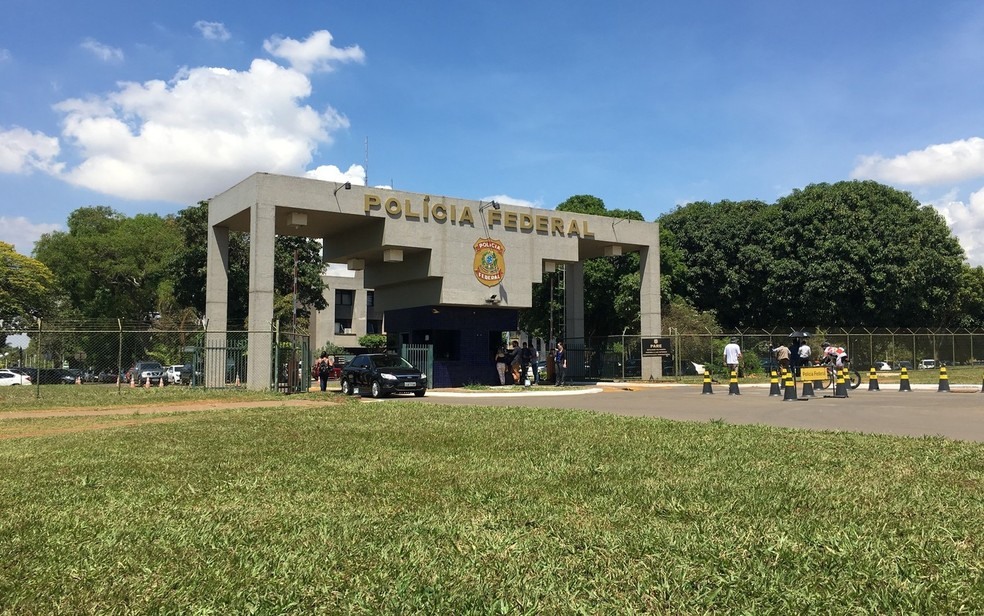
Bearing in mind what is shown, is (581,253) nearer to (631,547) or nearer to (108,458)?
(108,458)

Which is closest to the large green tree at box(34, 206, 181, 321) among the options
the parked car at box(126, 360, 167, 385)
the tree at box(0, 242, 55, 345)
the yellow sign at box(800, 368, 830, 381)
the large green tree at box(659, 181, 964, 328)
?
the tree at box(0, 242, 55, 345)

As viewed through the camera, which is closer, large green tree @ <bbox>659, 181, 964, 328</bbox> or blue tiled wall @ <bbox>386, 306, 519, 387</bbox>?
blue tiled wall @ <bbox>386, 306, 519, 387</bbox>

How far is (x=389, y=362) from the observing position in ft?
80.1

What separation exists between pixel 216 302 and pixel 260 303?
406 cm

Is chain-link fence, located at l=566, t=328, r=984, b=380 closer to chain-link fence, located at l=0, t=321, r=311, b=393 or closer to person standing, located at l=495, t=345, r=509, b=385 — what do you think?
person standing, located at l=495, t=345, r=509, b=385

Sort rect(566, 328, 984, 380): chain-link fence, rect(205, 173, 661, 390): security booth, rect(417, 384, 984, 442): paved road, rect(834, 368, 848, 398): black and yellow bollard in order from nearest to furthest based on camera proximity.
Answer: rect(417, 384, 984, 442): paved road
rect(834, 368, 848, 398): black and yellow bollard
rect(205, 173, 661, 390): security booth
rect(566, 328, 984, 380): chain-link fence

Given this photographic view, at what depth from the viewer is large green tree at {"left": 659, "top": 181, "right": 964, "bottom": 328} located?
45.2 meters

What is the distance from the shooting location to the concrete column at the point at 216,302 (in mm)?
26312

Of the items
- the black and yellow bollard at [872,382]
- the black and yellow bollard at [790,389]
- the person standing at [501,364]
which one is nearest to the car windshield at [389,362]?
the person standing at [501,364]

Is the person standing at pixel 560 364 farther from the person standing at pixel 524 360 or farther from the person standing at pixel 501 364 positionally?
the person standing at pixel 501 364

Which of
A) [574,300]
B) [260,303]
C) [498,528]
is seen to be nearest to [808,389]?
[498,528]

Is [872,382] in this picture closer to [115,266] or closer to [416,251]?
[416,251]

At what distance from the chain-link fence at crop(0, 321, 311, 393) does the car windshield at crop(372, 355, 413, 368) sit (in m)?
2.71

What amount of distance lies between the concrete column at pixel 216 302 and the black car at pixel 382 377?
16.6ft
